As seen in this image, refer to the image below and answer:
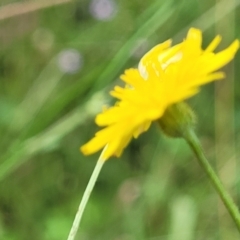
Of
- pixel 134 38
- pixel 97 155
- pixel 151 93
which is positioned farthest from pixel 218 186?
pixel 97 155

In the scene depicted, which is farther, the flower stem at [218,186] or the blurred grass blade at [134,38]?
the blurred grass blade at [134,38]

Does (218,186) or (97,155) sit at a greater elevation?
(97,155)

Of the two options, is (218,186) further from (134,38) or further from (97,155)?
(97,155)

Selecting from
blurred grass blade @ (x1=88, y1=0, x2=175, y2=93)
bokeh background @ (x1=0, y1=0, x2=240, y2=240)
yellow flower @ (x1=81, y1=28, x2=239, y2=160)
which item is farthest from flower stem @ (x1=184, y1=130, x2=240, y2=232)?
bokeh background @ (x1=0, y1=0, x2=240, y2=240)

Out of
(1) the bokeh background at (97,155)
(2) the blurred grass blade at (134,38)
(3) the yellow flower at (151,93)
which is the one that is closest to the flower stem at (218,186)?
(3) the yellow flower at (151,93)

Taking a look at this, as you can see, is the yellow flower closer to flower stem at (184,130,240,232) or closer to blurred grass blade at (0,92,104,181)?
flower stem at (184,130,240,232)

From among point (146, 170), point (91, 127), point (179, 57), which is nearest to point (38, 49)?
point (91, 127)

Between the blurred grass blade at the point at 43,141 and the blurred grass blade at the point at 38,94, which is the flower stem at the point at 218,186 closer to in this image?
the blurred grass blade at the point at 43,141

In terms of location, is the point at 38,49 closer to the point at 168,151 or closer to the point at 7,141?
the point at 7,141

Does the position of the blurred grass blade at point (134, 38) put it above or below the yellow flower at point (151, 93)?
above
